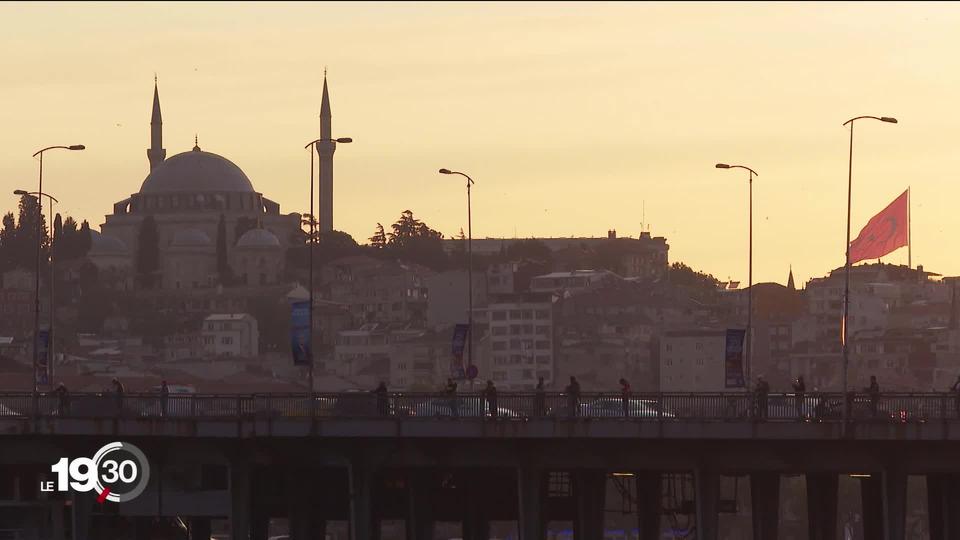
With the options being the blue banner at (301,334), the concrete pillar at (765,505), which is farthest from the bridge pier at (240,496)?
the concrete pillar at (765,505)

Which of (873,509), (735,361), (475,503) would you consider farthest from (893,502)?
(475,503)

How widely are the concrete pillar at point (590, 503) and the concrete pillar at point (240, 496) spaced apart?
1011 centimetres

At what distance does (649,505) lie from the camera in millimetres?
94875

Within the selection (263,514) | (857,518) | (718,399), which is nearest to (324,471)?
(263,514)

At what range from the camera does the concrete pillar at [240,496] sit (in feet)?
279

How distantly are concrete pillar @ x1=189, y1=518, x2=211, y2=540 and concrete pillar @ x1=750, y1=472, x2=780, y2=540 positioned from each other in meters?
17.0

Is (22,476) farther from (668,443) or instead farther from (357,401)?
(668,443)

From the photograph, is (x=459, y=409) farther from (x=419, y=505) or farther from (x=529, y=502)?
(x=419, y=505)

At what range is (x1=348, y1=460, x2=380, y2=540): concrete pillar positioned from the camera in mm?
84625

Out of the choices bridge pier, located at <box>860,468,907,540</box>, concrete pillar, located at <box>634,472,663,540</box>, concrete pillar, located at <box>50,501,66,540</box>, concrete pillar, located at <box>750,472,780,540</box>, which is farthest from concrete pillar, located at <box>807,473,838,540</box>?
concrete pillar, located at <box>50,501,66,540</box>

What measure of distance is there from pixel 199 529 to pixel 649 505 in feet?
46.9

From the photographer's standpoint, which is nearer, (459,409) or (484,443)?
(459,409)

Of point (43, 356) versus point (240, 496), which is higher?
point (43, 356)

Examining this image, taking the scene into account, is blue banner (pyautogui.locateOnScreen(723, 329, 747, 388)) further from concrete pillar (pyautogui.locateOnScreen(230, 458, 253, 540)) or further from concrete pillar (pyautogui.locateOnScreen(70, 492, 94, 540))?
concrete pillar (pyautogui.locateOnScreen(70, 492, 94, 540))
